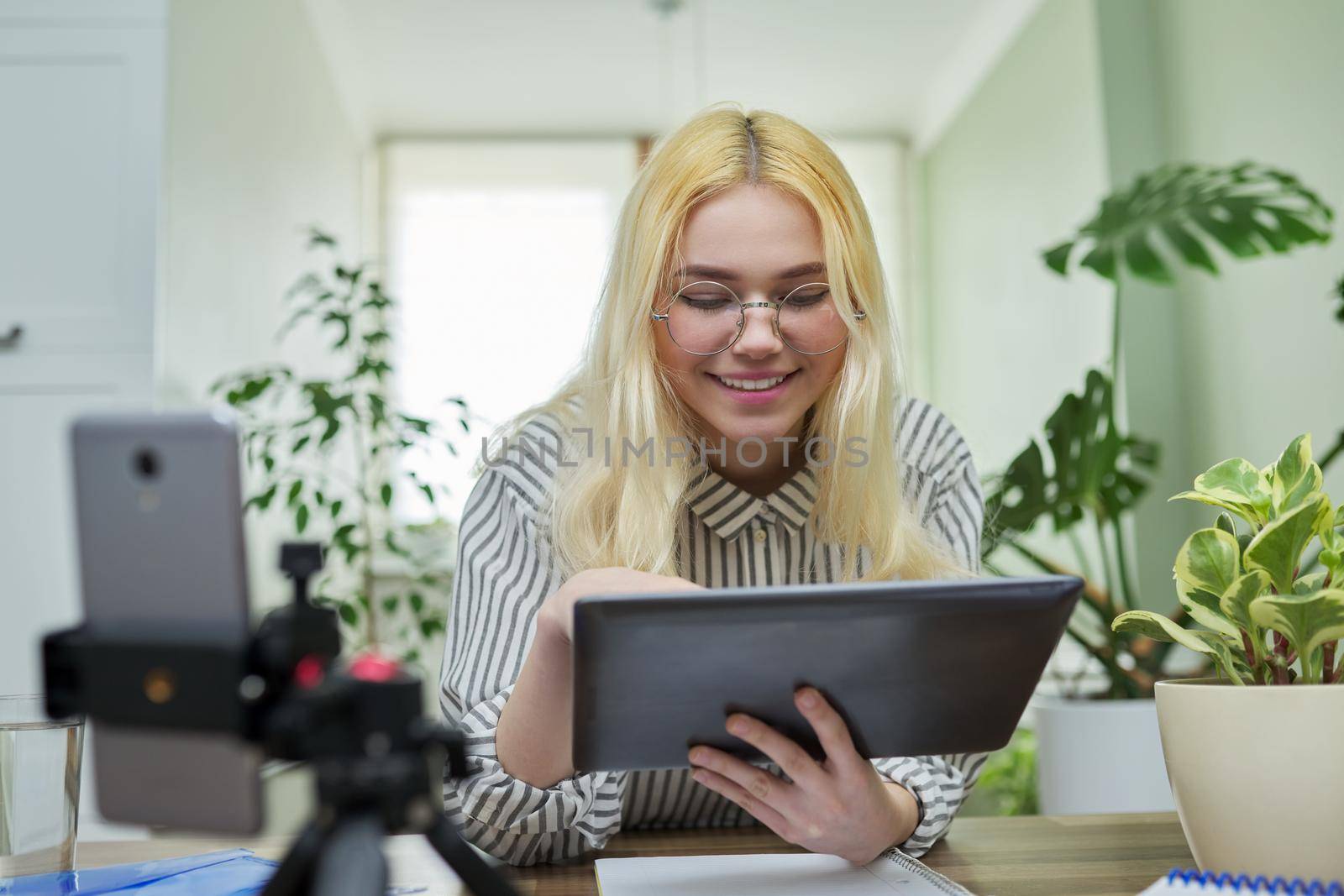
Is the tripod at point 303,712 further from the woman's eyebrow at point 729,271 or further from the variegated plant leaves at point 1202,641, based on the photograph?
the woman's eyebrow at point 729,271

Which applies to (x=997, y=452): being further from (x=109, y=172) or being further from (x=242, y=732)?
(x=242, y=732)

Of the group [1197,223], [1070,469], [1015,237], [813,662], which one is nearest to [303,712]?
[813,662]

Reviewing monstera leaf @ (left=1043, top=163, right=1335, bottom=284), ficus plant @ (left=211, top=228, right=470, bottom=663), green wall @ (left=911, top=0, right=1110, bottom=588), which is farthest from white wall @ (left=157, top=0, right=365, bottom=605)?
green wall @ (left=911, top=0, right=1110, bottom=588)

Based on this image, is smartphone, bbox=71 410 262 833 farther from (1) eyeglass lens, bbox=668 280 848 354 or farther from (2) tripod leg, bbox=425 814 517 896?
(1) eyeglass lens, bbox=668 280 848 354

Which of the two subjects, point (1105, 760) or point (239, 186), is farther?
point (239, 186)

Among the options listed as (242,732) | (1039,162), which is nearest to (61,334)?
(242,732)

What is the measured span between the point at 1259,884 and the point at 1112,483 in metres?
1.88

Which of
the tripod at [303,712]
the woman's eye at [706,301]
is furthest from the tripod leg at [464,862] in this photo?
the woman's eye at [706,301]

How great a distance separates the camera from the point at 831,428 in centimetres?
122

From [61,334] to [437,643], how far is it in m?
2.40

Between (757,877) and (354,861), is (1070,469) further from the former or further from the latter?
(354,861)

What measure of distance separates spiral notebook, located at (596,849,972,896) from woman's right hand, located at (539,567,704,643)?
184 mm

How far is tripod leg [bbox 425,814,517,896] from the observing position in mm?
476

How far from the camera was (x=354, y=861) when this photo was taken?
1.42 ft
